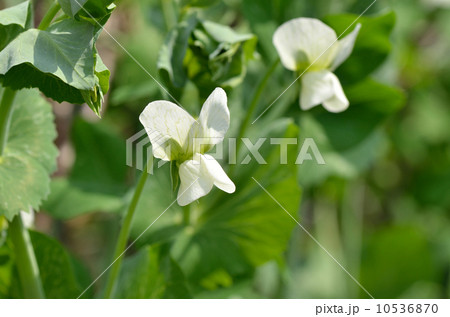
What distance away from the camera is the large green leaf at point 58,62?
1.51 feet

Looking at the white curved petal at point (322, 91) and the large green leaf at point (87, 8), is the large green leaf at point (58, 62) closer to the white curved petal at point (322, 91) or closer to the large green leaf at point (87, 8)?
the large green leaf at point (87, 8)

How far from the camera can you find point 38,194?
0.57 metres

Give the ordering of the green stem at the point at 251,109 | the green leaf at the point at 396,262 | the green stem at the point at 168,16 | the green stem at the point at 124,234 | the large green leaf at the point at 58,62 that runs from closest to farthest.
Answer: the large green leaf at the point at 58,62, the green stem at the point at 124,234, the green stem at the point at 251,109, the green stem at the point at 168,16, the green leaf at the point at 396,262

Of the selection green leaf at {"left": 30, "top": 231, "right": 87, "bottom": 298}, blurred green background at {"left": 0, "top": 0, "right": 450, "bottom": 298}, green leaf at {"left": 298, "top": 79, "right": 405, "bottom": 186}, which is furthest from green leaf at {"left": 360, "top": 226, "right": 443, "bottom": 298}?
green leaf at {"left": 30, "top": 231, "right": 87, "bottom": 298}

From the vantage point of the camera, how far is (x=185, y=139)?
538 mm

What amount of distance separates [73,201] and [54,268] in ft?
0.74

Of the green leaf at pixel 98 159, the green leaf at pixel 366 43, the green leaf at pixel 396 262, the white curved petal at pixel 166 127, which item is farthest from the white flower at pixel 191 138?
the green leaf at pixel 396 262

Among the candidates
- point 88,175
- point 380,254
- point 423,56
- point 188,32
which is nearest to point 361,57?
point 188,32

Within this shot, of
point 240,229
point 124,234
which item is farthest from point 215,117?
point 240,229

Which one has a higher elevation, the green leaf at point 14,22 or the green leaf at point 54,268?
the green leaf at point 14,22

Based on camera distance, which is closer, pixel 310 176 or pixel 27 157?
pixel 27 157

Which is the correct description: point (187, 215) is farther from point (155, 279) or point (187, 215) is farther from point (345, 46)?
point (345, 46)

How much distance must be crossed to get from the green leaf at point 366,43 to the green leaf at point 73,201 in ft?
1.17

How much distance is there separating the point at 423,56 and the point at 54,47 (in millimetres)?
1230
